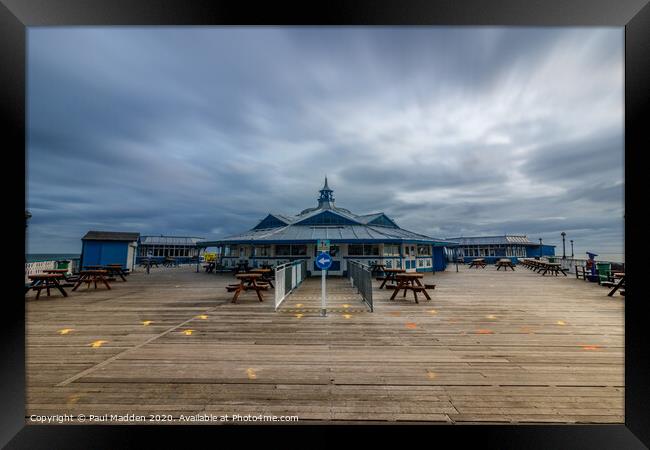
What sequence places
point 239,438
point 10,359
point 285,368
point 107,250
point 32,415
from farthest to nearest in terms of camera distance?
point 107,250 → point 285,368 → point 32,415 → point 239,438 → point 10,359

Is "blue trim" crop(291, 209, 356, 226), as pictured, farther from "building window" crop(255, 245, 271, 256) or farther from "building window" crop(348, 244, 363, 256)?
"building window" crop(255, 245, 271, 256)

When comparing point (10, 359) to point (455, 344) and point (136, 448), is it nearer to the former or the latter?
point (136, 448)

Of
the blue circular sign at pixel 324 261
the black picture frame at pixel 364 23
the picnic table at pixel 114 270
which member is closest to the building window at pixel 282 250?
the picnic table at pixel 114 270

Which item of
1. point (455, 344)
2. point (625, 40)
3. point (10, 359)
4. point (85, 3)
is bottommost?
point (455, 344)

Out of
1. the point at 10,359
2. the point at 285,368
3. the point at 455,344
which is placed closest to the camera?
the point at 10,359

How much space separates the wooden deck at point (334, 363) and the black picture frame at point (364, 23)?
0.64 meters

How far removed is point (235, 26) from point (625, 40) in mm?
3987

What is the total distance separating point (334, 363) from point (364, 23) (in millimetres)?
4904

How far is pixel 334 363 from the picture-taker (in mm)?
4980

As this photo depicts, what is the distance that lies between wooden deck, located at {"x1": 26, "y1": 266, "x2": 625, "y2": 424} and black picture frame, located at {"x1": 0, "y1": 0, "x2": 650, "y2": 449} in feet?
2.09

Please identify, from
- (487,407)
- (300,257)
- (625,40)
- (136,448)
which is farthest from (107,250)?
(625,40)

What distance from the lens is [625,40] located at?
9.56 feet

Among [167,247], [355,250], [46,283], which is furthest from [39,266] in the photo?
[167,247]

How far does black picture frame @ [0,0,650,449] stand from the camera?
2689 millimetres
